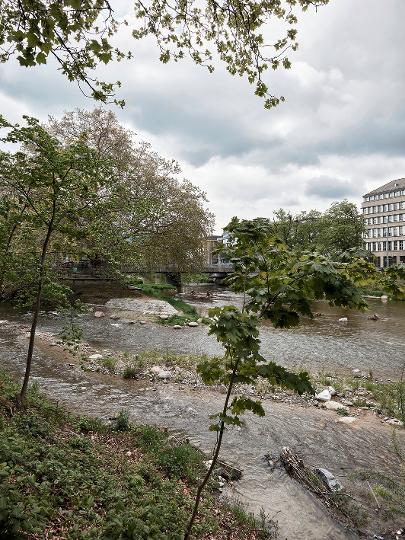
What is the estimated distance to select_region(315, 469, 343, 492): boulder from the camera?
6105mm

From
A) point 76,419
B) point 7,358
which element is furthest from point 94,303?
point 76,419

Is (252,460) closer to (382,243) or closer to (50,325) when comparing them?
(50,325)

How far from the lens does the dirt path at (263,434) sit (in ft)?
18.1

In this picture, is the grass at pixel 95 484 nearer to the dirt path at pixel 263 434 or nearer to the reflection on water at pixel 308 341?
the dirt path at pixel 263 434

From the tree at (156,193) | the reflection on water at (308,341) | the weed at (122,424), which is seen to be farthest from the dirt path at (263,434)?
the tree at (156,193)

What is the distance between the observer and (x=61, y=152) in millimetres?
6309

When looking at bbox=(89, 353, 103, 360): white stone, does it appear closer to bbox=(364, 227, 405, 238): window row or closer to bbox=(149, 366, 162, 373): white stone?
bbox=(149, 366, 162, 373): white stone

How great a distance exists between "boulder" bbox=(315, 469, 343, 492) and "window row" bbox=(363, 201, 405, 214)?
10069 cm

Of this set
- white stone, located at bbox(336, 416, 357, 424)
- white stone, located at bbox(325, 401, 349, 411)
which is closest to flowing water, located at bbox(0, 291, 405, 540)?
white stone, located at bbox(336, 416, 357, 424)

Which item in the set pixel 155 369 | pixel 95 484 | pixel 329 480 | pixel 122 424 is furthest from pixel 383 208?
pixel 95 484

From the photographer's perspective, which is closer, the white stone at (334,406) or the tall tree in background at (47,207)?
the tall tree in background at (47,207)

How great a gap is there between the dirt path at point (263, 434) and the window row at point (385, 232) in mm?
92835

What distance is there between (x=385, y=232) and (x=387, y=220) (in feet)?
10.7

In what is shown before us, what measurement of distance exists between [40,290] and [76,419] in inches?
110
